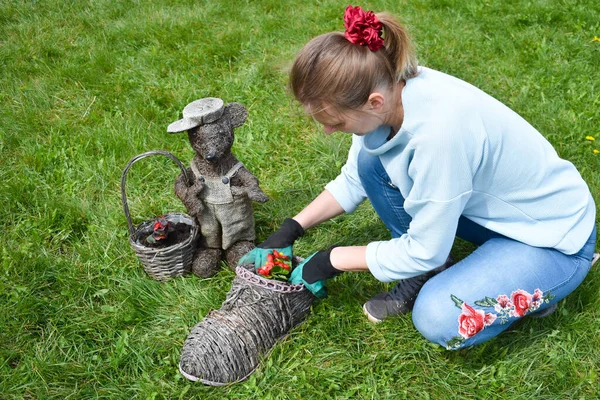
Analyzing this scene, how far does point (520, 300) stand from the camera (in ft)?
6.66

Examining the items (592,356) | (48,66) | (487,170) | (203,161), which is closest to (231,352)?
(203,161)

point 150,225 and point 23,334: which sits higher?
point 150,225

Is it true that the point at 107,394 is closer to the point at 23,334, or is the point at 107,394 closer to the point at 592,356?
the point at 23,334

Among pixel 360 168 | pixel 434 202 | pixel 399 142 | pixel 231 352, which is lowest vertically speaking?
pixel 231 352

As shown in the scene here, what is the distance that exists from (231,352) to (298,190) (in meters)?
1.22

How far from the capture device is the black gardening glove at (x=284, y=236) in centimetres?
231

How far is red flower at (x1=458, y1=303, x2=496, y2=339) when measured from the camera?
2.02 metres

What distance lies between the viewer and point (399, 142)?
6.12 feet

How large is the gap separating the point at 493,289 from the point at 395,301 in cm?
44

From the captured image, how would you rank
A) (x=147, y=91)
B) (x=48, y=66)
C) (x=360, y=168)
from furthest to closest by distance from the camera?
(x=48, y=66) < (x=147, y=91) < (x=360, y=168)

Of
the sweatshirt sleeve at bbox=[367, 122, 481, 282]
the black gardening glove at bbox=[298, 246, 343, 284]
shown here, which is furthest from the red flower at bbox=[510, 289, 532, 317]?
the black gardening glove at bbox=[298, 246, 343, 284]

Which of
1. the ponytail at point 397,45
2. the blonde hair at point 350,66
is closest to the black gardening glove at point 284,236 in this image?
the blonde hair at point 350,66

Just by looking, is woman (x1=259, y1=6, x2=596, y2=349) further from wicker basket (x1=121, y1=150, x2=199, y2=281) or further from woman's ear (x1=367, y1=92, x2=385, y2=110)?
wicker basket (x1=121, y1=150, x2=199, y2=281)

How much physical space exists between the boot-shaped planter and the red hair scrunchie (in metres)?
0.99
